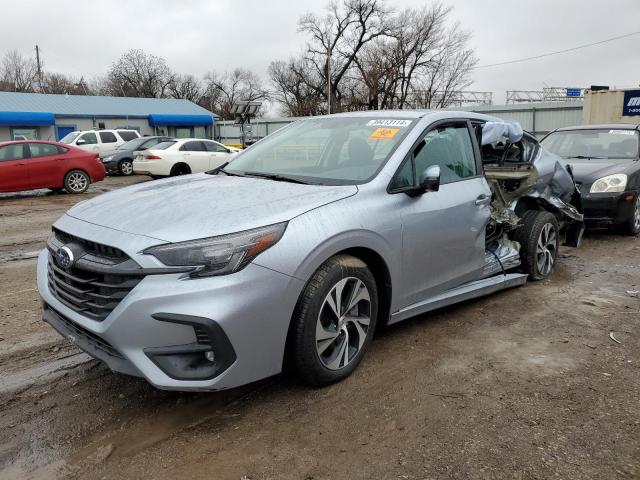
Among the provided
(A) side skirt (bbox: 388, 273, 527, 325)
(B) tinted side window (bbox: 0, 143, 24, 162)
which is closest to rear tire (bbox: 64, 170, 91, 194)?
(B) tinted side window (bbox: 0, 143, 24, 162)

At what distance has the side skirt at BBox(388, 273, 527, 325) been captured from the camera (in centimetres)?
381

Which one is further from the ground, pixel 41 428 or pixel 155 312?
pixel 155 312

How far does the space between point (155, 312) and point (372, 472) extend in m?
1.26

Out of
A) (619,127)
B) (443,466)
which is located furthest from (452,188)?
(619,127)

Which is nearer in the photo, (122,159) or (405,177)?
(405,177)

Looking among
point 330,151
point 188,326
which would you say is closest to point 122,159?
point 330,151

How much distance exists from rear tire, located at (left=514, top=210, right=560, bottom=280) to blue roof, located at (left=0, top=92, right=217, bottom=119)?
37.1m

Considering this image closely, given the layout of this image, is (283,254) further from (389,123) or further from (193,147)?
(193,147)

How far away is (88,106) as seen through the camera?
127ft

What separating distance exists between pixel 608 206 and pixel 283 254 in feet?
21.1

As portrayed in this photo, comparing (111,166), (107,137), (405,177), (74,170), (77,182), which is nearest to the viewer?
(405,177)

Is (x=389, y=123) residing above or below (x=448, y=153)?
above

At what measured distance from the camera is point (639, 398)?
3189mm

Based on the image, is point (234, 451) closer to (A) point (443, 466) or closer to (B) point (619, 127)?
(A) point (443, 466)
